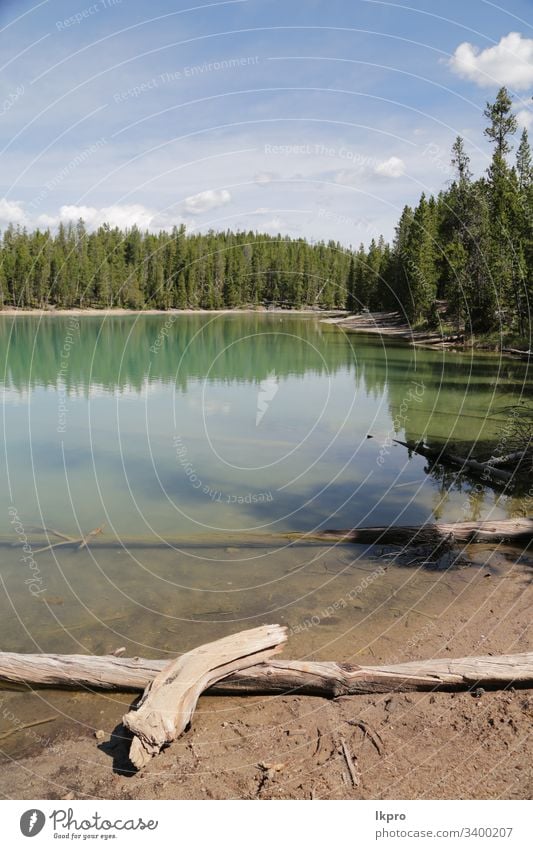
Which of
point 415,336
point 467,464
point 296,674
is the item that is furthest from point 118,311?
point 296,674

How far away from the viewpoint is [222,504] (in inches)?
540

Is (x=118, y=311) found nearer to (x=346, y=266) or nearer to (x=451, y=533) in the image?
(x=346, y=266)

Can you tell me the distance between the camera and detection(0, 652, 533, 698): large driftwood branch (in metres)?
6.39

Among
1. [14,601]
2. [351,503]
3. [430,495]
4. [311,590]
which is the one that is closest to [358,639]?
[311,590]

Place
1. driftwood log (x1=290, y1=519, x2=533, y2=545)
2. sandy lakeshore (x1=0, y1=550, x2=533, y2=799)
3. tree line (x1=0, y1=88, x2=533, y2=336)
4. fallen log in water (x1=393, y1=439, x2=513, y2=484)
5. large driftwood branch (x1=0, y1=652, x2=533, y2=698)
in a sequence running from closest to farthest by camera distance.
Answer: sandy lakeshore (x1=0, y1=550, x2=533, y2=799) → large driftwood branch (x1=0, y1=652, x2=533, y2=698) → driftwood log (x1=290, y1=519, x2=533, y2=545) → fallen log in water (x1=393, y1=439, x2=513, y2=484) → tree line (x1=0, y1=88, x2=533, y2=336)

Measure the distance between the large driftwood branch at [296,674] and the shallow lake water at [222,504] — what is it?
33.5 inches

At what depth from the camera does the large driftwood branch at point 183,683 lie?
18.2ft

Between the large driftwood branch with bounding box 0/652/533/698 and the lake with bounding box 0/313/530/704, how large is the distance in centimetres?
88

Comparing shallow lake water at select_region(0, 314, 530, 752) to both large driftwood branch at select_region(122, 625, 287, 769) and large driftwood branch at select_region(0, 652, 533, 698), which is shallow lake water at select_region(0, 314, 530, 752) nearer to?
large driftwood branch at select_region(122, 625, 287, 769)

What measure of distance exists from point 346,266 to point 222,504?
120176 millimetres

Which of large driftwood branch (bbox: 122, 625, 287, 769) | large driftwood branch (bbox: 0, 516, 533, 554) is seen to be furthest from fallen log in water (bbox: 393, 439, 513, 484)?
→ large driftwood branch (bbox: 122, 625, 287, 769)

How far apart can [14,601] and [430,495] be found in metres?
8.56

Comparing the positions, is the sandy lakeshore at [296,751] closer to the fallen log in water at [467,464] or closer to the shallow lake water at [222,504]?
the shallow lake water at [222,504]
